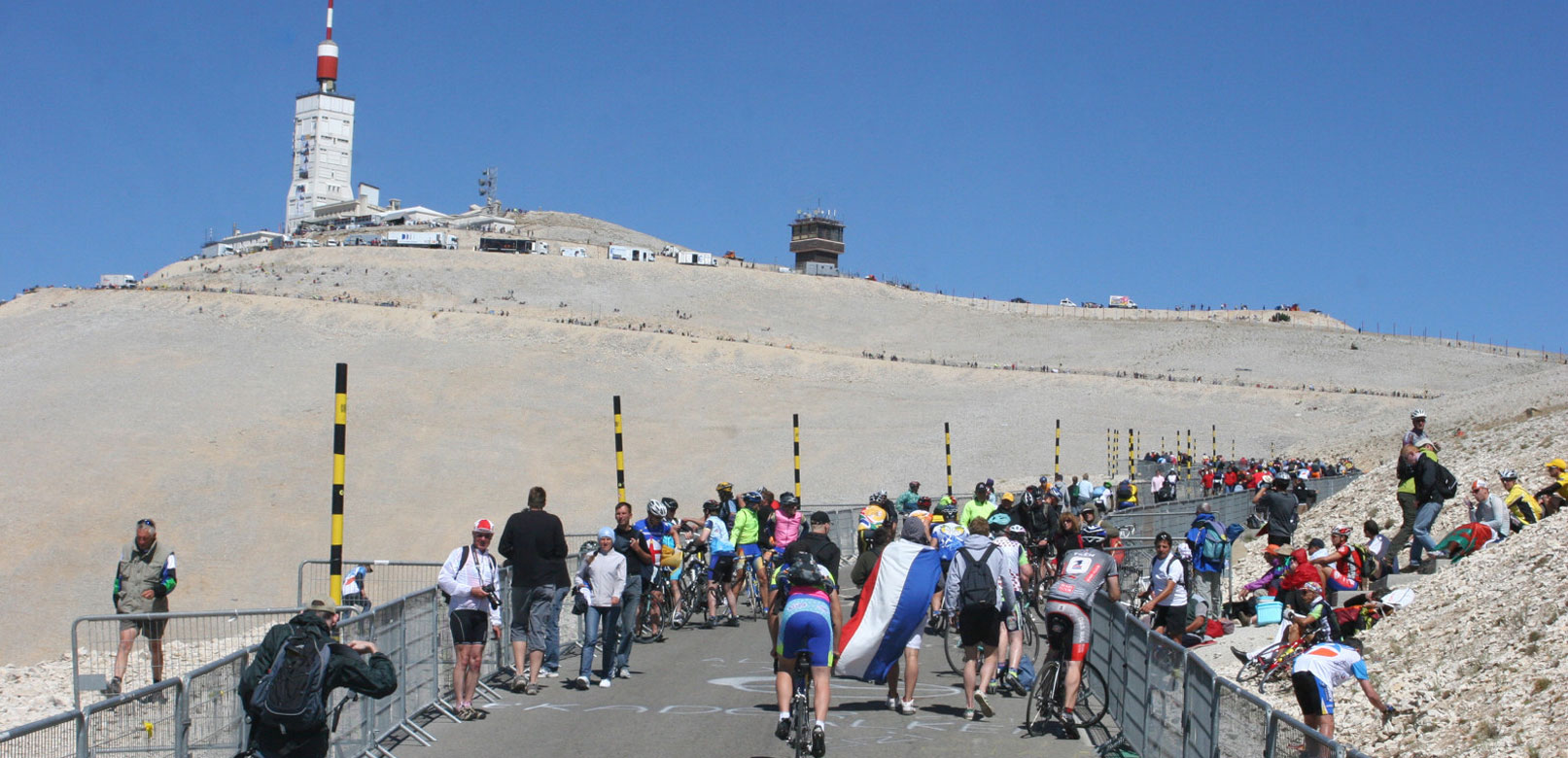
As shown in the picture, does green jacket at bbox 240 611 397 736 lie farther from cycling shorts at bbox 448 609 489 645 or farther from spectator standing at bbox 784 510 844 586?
spectator standing at bbox 784 510 844 586

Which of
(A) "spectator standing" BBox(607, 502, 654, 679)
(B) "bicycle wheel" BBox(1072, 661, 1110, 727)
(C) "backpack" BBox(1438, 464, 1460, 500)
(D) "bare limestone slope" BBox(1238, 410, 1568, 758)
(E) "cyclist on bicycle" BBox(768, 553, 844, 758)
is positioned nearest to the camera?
(D) "bare limestone slope" BBox(1238, 410, 1568, 758)

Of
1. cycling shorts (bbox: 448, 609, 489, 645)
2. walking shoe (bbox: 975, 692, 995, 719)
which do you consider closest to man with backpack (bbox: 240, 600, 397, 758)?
cycling shorts (bbox: 448, 609, 489, 645)

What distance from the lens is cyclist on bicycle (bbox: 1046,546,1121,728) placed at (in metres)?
11.4

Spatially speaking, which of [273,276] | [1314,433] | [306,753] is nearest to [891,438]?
[1314,433]

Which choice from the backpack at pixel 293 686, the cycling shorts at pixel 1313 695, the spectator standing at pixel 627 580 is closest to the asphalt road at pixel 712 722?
the spectator standing at pixel 627 580

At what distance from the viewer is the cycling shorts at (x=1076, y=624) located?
11586 mm

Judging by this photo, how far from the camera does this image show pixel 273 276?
115188 mm

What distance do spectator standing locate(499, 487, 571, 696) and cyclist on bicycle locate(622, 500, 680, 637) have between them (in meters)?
2.13

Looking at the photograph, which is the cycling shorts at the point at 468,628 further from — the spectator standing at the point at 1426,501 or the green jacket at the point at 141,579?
the spectator standing at the point at 1426,501

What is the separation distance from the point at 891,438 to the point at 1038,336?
55214 millimetres

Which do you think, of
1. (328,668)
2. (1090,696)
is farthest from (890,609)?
(328,668)

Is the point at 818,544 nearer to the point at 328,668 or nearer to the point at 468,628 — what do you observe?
the point at 468,628

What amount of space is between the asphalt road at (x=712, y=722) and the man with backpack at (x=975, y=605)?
1.02ft

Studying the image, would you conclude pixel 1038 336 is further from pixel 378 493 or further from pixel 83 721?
pixel 83 721
